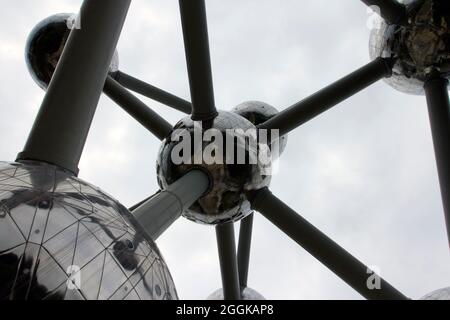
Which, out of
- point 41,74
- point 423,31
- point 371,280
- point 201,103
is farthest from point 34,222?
point 41,74

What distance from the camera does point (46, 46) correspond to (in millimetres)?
7852

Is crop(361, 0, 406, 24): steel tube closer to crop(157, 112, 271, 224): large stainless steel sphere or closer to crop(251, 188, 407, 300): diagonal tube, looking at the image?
crop(157, 112, 271, 224): large stainless steel sphere

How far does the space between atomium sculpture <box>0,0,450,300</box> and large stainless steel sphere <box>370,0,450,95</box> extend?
13 mm

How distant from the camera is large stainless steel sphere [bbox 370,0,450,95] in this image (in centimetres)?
576

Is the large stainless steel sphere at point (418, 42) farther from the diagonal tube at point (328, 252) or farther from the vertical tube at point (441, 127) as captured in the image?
the diagonal tube at point (328, 252)

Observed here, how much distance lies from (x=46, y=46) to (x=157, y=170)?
142 inches

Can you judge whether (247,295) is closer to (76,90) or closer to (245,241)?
(245,241)

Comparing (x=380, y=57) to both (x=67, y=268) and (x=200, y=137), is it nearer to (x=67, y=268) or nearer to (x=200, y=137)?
(x=200, y=137)

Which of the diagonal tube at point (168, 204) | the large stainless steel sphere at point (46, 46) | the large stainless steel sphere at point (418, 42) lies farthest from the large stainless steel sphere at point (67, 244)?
the large stainless steel sphere at point (46, 46)

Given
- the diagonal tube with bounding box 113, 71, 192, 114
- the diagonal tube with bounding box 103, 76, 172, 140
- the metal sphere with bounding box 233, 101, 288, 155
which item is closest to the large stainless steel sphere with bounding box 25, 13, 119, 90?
the diagonal tube with bounding box 113, 71, 192, 114
